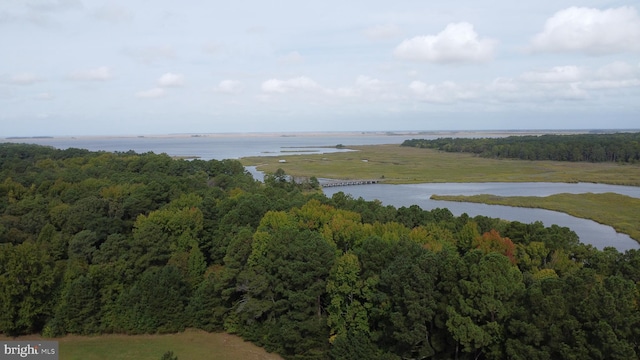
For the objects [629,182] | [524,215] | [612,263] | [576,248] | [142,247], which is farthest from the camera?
[629,182]

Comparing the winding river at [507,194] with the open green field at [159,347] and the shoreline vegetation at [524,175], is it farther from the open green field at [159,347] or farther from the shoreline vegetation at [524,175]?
the open green field at [159,347]

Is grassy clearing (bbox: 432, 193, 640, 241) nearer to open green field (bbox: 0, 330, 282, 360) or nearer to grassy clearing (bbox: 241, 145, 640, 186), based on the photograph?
grassy clearing (bbox: 241, 145, 640, 186)

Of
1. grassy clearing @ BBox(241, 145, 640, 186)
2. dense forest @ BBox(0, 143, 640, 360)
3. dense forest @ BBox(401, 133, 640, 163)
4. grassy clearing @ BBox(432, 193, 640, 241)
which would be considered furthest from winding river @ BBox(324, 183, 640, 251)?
dense forest @ BBox(401, 133, 640, 163)

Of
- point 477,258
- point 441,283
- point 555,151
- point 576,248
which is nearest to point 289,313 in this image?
point 441,283

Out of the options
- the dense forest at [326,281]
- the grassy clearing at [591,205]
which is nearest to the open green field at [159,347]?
the dense forest at [326,281]

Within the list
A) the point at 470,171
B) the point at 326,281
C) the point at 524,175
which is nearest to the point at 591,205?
the point at 524,175

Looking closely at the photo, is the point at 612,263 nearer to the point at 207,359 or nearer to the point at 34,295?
the point at 207,359
